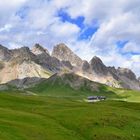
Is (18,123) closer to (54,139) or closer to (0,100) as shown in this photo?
(54,139)

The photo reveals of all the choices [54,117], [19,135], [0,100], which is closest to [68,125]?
[54,117]

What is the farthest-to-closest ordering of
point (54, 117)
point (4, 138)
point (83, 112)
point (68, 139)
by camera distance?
1. point (83, 112)
2. point (54, 117)
3. point (68, 139)
4. point (4, 138)

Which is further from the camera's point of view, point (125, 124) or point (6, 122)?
point (125, 124)

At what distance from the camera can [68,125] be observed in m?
71.2

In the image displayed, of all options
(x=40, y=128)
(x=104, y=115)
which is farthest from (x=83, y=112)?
(x=40, y=128)

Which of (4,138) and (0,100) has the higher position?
(0,100)

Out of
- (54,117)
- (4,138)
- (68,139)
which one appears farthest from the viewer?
(54,117)

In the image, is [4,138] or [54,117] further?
[54,117]

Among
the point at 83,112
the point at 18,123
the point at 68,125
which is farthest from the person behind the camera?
the point at 83,112

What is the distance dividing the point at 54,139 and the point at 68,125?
12.8 metres

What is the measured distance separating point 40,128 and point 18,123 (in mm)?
3723

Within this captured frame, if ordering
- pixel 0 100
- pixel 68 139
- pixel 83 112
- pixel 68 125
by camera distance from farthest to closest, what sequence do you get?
pixel 0 100, pixel 83 112, pixel 68 125, pixel 68 139

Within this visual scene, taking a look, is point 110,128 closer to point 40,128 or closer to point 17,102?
point 40,128

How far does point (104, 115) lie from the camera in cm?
8106
